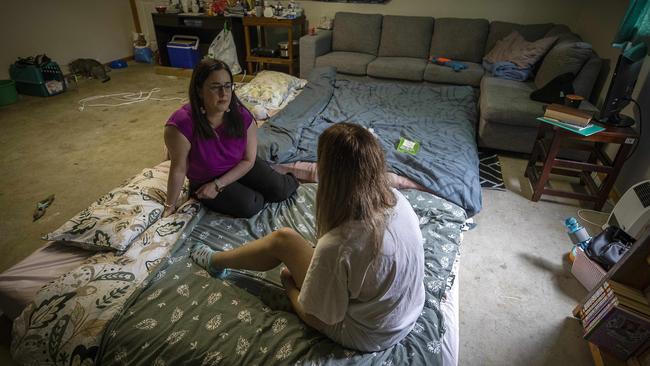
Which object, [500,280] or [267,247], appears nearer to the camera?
[267,247]

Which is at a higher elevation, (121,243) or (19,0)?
(19,0)

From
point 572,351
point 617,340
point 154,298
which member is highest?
point 154,298

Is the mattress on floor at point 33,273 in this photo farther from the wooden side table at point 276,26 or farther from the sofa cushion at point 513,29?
the sofa cushion at point 513,29

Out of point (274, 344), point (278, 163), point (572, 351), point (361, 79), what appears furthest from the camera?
point (361, 79)

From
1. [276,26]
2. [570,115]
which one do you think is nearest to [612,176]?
[570,115]

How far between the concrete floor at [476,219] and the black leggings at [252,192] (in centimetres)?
97

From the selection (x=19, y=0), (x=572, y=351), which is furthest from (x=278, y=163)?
(x=19, y=0)

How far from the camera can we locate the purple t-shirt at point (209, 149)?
4.92 ft

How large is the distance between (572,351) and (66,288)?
194cm

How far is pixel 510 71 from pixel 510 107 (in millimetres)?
863

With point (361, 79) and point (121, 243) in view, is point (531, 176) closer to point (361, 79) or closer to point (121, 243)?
point (361, 79)

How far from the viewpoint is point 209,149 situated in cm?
159

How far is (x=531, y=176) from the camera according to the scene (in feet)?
8.16

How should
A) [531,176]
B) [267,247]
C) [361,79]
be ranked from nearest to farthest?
[267,247], [531,176], [361,79]
